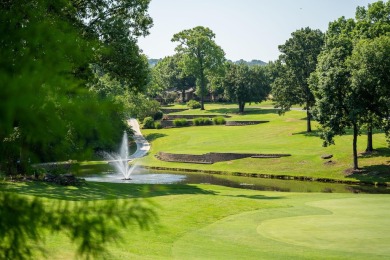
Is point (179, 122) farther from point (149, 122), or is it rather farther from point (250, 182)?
point (250, 182)

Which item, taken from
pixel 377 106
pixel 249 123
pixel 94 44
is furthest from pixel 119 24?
pixel 249 123

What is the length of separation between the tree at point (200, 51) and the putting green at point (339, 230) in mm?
106289

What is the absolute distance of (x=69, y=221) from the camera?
115 inches

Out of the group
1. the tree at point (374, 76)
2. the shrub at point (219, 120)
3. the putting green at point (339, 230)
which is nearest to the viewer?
the putting green at point (339, 230)

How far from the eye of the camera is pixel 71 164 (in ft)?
9.12

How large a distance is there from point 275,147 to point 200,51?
65.2m

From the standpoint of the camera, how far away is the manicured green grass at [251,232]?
1241 cm

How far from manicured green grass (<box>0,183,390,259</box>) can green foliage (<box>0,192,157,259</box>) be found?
200 inches

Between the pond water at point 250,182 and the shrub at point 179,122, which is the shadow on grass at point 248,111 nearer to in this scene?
the shrub at point 179,122

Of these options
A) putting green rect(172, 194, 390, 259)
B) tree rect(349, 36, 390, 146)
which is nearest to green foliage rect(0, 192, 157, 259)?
putting green rect(172, 194, 390, 259)

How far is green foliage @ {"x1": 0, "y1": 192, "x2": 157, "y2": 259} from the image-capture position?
274 centimetres

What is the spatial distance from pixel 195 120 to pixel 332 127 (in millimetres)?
56179

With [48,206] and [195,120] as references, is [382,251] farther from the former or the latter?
[195,120]

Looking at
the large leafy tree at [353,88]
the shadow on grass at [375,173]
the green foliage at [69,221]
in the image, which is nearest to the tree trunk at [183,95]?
the large leafy tree at [353,88]
